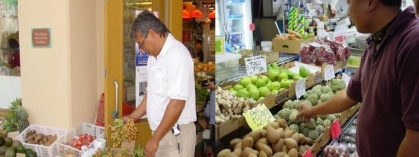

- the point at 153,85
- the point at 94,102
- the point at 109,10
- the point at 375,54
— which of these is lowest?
the point at 94,102

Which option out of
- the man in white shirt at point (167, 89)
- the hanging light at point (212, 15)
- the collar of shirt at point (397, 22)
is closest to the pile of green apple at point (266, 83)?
the man in white shirt at point (167, 89)

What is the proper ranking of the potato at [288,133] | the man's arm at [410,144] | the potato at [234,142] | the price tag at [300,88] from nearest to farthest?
the man's arm at [410,144] → the potato at [234,142] → the potato at [288,133] → the price tag at [300,88]

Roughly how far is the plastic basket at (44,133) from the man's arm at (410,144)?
2607 mm

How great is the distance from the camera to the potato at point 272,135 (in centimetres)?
249

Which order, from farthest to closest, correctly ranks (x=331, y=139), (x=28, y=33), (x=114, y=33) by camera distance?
(x=28, y=33)
(x=114, y=33)
(x=331, y=139)

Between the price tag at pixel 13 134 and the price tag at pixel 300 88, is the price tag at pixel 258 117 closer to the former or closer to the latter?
the price tag at pixel 300 88

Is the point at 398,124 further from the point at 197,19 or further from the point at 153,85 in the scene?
the point at 197,19

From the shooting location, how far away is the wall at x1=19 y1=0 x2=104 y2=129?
3.26m

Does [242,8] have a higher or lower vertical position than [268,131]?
higher

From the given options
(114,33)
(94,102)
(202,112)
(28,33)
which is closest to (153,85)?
(114,33)

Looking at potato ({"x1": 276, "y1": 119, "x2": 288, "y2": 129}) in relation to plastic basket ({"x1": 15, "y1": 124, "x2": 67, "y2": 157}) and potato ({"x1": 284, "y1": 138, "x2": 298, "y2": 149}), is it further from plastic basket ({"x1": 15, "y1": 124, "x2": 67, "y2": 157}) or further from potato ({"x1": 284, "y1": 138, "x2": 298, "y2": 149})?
plastic basket ({"x1": 15, "y1": 124, "x2": 67, "y2": 157})

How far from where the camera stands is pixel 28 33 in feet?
11.2

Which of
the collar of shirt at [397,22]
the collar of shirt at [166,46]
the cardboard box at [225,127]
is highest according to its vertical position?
the collar of shirt at [397,22]

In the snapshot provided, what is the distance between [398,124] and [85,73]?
2682 millimetres
